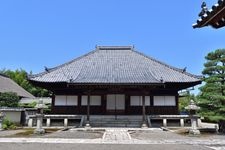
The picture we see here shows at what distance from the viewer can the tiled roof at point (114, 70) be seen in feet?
70.3

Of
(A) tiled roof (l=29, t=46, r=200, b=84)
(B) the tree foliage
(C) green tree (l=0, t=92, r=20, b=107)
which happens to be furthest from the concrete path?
(B) the tree foliage

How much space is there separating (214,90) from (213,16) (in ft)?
39.2

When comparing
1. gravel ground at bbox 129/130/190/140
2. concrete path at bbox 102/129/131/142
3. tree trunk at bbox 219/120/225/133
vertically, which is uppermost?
tree trunk at bbox 219/120/225/133

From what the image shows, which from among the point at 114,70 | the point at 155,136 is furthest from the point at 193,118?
the point at 114,70

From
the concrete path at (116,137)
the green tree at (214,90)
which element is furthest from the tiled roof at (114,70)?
the concrete path at (116,137)

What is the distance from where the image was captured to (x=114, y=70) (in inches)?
947

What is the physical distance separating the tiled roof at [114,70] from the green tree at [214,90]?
184 inches

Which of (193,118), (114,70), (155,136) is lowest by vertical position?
(155,136)

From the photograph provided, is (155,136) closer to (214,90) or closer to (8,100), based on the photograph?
(214,90)

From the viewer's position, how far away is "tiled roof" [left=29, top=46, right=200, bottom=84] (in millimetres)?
21414

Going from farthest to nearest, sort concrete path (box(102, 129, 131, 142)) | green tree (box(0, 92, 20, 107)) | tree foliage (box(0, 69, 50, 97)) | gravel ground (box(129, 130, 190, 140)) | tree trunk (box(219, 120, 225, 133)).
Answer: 1. tree foliage (box(0, 69, 50, 97))
2. green tree (box(0, 92, 20, 107))
3. tree trunk (box(219, 120, 225, 133))
4. gravel ground (box(129, 130, 190, 140))
5. concrete path (box(102, 129, 131, 142))

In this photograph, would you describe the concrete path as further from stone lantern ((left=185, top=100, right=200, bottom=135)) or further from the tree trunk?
the tree trunk

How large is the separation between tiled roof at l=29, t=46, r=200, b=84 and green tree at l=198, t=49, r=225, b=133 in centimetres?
468

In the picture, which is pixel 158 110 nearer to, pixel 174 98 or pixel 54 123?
pixel 174 98
